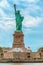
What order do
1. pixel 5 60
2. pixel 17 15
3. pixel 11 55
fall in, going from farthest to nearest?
1. pixel 17 15
2. pixel 11 55
3. pixel 5 60

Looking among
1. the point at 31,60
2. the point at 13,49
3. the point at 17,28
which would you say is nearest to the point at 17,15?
the point at 17,28

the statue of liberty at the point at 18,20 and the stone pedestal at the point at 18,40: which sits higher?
the statue of liberty at the point at 18,20

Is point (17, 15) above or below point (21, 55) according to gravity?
above

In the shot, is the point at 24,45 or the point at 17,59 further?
the point at 24,45

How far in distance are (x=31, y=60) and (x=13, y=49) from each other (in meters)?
5.61

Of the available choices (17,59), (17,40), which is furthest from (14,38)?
(17,59)

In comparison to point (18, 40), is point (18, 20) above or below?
above

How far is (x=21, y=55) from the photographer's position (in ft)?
214

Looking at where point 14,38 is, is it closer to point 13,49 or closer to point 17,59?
point 13,49

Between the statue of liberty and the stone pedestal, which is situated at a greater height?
the statue of liberty

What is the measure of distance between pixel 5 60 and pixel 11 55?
5.05 metres

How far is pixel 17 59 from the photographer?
201ft

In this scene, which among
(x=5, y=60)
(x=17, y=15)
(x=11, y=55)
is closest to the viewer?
(x=5, y=60)

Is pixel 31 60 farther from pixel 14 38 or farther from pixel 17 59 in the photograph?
pixel 14 38
